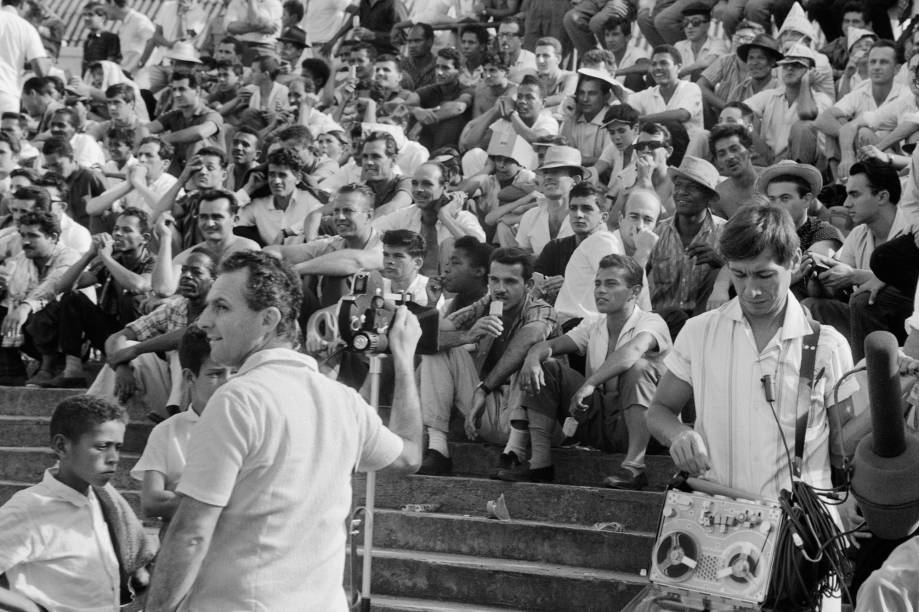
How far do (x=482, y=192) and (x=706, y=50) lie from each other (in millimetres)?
3993

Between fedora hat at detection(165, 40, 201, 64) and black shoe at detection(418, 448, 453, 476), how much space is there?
1000 cm

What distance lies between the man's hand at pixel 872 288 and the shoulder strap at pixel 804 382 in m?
2.68

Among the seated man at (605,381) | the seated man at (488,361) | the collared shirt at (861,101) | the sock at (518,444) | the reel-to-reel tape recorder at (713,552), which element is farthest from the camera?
the collared shirt at (861,101)

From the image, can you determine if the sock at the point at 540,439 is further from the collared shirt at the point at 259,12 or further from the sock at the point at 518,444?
the collared shirt at the point at 259,12

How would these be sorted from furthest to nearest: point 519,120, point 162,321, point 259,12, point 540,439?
point 259,12
point 519,120
point 162,321
point 540,439

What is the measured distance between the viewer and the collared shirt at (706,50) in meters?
14.8

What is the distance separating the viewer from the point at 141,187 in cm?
1249

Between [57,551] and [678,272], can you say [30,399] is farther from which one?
[57,551]

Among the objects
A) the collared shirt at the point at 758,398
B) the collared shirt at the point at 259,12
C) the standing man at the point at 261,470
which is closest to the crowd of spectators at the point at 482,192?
the collared shirt at the point at 259,12

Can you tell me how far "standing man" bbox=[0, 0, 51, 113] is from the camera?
15921 mm

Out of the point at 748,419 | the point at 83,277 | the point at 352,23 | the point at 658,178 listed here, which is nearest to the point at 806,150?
the point at 658,178

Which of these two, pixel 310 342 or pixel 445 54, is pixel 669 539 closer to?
pixel 310 342

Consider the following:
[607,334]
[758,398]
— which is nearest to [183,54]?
[607,334]

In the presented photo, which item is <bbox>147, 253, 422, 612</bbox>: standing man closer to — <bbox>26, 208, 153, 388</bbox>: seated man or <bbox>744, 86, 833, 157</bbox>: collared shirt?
<bbox>26, 208, 153, 388</bbox>: seated man
